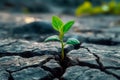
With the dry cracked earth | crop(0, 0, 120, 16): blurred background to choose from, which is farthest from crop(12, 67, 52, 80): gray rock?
crop(0, 0, 120, 16): blurred background

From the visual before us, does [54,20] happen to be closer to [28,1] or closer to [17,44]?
[17,44]

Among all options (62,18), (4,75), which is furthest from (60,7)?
(4,75)

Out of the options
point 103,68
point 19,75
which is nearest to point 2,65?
point 19,75

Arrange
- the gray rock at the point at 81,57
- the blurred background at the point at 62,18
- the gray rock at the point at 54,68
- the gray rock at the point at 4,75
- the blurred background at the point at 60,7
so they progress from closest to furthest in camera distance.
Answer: the gray rock at the point at 4,75 → the gray rock at the point at 54,68 → the gray rock at the point at 81,57 → the blurred background at the point at 62,18 → the blurred background at the point at 60,7

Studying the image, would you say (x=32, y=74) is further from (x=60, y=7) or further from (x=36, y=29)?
(x=60, y=7)

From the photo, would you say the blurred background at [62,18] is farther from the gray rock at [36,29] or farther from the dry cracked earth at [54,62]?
the dry cracked earth at [54,62]

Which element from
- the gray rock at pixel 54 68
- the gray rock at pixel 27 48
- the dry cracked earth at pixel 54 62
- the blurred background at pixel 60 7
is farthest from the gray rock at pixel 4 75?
the blurred background at pixel 60 7

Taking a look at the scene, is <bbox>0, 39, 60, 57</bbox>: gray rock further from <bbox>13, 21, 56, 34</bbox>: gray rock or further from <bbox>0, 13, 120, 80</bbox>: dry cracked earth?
<bbox>13, 21, 56, 34</bbox>: gray rock
